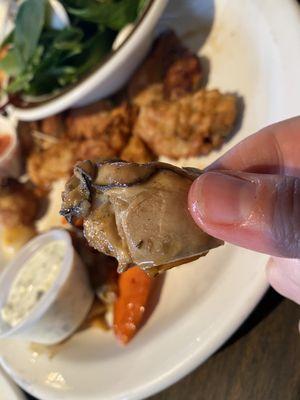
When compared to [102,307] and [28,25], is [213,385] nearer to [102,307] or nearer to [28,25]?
[102,307]

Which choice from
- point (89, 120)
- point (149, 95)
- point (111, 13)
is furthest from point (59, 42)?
point (149, 95)

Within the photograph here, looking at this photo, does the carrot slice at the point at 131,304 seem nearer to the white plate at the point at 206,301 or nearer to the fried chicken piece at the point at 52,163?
the white plate at the point at 206,301

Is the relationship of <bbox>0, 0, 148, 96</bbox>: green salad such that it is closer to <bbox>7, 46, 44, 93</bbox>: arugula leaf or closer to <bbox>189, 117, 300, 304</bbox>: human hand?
<bbox>7, 46, 44, 93</bbox>: arugula leaf

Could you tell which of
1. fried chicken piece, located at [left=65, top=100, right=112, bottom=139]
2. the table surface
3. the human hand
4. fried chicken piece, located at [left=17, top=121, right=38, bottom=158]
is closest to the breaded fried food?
fried chicken piece, located at [left=65, top=100, right=112, bottom=139]

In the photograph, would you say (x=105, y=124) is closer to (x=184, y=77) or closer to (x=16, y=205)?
(x=184, y=77)

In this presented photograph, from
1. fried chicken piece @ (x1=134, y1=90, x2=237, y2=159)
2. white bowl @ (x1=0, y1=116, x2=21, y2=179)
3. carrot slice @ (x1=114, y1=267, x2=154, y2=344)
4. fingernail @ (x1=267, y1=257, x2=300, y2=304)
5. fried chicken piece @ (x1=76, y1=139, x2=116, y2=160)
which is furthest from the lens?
white bowl @ (x1=0, y1=116, x2=21, y2=179)

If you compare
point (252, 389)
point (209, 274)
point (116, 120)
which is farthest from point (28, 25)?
point (252, 389)
